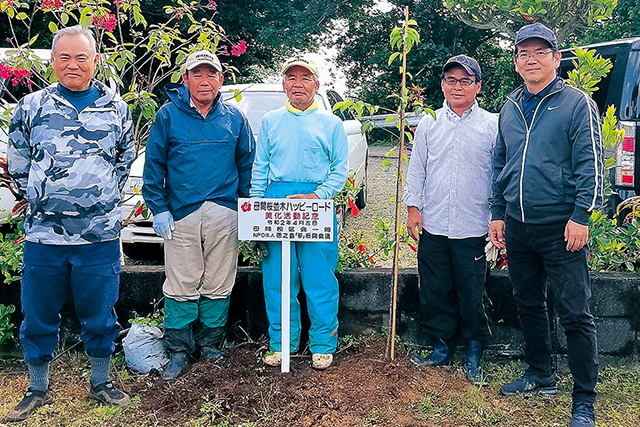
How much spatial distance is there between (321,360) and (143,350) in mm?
1086

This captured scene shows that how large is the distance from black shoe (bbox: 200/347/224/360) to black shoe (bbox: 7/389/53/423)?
0.88m

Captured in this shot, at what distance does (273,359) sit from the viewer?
362 centimetres

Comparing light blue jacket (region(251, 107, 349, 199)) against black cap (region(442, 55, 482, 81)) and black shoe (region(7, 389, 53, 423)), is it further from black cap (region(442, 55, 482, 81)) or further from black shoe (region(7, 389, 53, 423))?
black shoe (region(7, 389, 53, 423))

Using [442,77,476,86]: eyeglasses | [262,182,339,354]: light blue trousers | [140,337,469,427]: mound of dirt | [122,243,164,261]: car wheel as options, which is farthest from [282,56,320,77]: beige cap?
[122,243,164,261]: car wheel

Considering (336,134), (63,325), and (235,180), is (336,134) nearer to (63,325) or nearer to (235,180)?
(235,180)

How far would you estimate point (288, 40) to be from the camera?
1948 centimetres

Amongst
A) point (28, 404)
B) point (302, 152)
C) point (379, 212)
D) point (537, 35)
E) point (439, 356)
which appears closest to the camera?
point (537, 35)

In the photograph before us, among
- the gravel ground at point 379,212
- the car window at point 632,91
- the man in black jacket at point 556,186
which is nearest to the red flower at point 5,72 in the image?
the gravel ground at point 379,212

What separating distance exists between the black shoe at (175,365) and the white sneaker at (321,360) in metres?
0.79

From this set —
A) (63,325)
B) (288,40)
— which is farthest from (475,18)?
(63,325)

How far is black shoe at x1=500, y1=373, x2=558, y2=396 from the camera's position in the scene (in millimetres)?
3361

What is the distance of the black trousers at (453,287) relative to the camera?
11.4 ft

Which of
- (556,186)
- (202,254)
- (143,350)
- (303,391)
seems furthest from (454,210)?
(143,350)

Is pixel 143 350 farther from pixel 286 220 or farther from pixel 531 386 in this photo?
pixel 531 386
